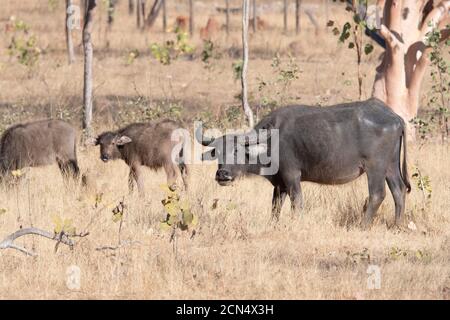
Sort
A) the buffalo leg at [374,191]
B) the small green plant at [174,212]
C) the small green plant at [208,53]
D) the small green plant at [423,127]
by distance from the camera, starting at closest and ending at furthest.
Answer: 1. the small green plant at [174,212]
2. the buffalo leg at [374,191]
3. the small green plant at [423,127]
4. the small green plant at [208,53]

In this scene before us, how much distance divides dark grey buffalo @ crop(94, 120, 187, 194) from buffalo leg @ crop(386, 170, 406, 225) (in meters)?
2.99

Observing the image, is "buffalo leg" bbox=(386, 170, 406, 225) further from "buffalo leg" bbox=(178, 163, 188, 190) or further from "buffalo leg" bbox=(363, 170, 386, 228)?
"buffalo leg" bbox=(178, 163, 188, 190)

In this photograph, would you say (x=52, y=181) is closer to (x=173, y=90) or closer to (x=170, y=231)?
(x=170, y=231)

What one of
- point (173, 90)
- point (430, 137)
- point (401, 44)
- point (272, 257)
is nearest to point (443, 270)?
point (272, 257)

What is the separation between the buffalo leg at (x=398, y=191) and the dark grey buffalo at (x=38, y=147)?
13.7 ft

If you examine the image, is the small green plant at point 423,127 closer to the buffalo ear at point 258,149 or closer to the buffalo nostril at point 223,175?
the buffalo ear at point 258,149

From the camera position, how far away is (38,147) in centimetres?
1280

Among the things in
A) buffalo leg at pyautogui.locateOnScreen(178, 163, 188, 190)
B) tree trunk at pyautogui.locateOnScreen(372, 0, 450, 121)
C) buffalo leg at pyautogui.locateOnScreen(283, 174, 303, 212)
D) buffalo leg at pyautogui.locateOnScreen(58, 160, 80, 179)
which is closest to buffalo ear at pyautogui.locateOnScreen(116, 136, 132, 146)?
buffalo leg at pyautogui.locateOnScreen(58, 160, 80, 179)

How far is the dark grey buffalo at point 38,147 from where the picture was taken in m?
12.8

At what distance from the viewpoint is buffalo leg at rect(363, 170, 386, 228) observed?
33.7 ft

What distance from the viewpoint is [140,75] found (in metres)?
24.0

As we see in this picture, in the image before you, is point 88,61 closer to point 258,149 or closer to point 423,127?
point 423,127

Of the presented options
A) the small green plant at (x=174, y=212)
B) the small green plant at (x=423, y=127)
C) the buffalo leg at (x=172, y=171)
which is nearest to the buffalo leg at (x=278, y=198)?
the small green plant at (x=174, y=212)

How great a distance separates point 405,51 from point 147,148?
5.85 metres
